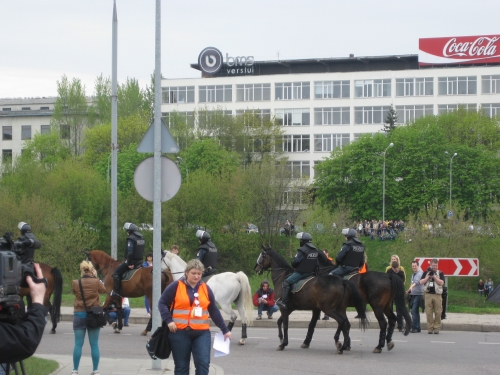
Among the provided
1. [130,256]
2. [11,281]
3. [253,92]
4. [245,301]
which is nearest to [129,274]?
[130,256]

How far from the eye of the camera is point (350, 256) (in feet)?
62.0

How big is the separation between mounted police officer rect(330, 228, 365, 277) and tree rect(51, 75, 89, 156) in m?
89.3

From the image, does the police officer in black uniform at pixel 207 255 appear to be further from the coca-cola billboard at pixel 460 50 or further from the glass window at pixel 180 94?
the glass window at pixel 180 94

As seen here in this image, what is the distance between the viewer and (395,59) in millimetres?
109750

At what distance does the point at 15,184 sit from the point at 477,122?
4959cm

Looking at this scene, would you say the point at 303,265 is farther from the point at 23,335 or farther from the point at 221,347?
the point at 23,335

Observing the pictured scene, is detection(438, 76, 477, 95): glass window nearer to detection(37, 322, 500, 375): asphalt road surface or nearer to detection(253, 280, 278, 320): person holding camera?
detection(253, 280, 278, 320): person holding camera

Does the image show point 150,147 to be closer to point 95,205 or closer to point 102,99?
point 95,205

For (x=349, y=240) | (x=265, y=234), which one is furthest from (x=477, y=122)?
(x=349, y=240)

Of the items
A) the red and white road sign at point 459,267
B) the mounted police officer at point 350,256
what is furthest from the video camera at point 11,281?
the red and white road sign at point 459,267

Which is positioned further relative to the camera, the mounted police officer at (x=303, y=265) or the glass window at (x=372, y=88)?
the glass window at (x=372, y=88)

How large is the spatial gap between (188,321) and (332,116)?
98260 millimetres

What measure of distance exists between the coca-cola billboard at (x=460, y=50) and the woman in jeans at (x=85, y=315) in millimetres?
92097

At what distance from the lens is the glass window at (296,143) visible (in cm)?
10844
